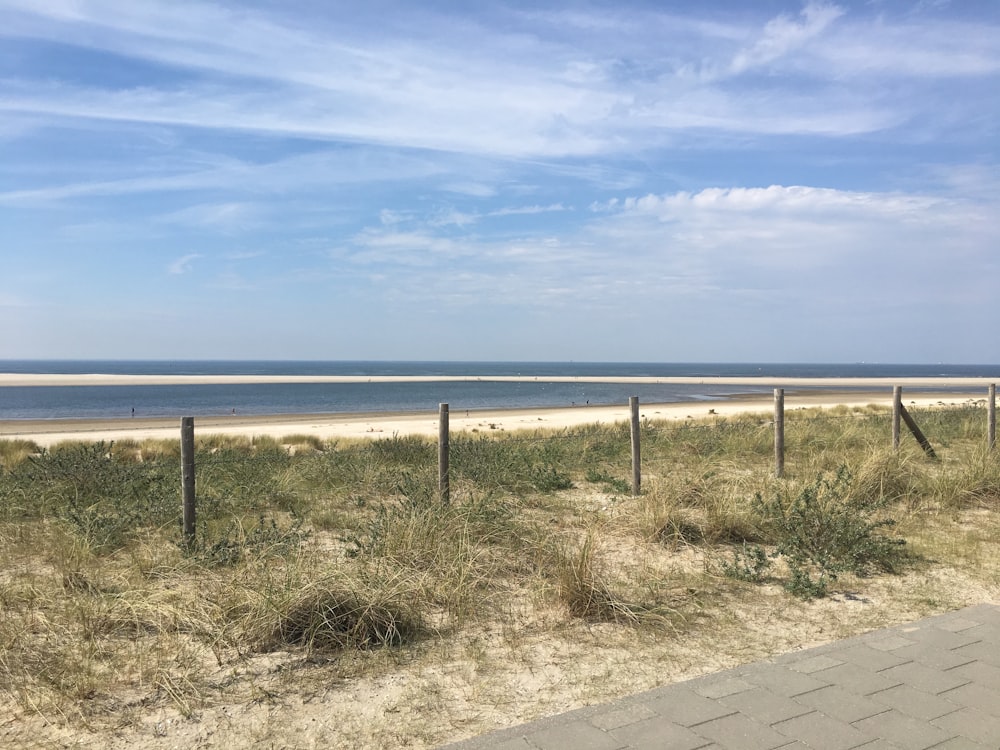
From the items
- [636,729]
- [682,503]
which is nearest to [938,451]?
[682,503]

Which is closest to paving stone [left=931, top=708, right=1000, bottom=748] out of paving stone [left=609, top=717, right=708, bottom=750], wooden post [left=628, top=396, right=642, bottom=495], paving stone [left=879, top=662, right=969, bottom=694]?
paving stone [left=879, top=662, right=969, bottom=694]

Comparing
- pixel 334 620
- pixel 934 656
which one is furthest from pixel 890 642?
pixel 334 620

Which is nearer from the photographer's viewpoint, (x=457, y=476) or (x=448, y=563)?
(x=448, y=563)

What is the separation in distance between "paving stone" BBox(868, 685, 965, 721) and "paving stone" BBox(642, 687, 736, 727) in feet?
2.59

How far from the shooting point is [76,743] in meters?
3.18

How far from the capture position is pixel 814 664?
3.92 meters

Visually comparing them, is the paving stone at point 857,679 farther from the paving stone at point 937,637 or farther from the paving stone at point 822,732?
the paving stone at point 937,637

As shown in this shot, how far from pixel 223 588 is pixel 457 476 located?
419 cm

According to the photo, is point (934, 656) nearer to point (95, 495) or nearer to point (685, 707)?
point (685, 707)

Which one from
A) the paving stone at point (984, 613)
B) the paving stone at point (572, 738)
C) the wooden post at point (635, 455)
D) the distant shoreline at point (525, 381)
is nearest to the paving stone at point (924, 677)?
the paving stone at point (984, 613)

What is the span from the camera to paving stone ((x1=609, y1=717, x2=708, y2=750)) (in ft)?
10.0

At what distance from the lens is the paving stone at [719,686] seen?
11.7 ft

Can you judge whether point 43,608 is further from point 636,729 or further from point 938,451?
point 938,451

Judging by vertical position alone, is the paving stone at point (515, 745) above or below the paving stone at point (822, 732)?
above
